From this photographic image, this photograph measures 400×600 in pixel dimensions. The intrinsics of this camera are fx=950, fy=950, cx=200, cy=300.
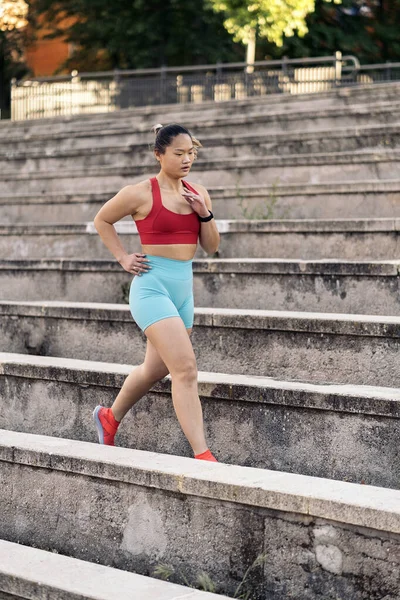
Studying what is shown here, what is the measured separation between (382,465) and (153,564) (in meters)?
1.12

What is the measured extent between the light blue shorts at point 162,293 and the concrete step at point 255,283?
5.28 ft

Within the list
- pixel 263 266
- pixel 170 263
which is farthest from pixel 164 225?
pixel 263 266

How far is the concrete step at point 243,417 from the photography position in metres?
4.37

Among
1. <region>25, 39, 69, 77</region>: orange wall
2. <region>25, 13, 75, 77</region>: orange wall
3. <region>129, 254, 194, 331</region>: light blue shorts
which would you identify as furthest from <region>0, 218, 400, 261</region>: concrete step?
<region>25, 39, 69, 77</region>: orange wall

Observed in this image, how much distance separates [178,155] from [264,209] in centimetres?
399

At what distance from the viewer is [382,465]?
432 centimetres

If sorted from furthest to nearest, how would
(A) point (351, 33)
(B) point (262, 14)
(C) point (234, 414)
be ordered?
1. (A) point (351, 33)
2. (B) point (262, 14)
3. (C) point (234, 414)

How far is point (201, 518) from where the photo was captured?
3.98m

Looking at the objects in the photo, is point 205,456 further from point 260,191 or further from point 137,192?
point 260,191

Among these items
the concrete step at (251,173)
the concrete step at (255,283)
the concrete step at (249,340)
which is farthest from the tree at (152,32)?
the concrete step at (249,340)

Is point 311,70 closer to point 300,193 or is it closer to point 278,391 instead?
point 300,193

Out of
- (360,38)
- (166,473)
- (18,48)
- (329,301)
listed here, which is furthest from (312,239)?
(18,48)

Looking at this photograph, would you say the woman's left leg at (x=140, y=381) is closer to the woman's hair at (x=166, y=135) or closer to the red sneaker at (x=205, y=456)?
the red sneaker at (x=205, y=456)

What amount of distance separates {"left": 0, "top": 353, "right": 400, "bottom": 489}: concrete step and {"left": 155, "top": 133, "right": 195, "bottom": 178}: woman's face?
1.08 metres
